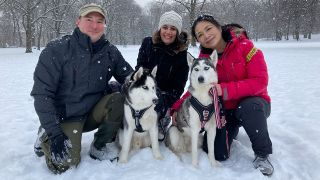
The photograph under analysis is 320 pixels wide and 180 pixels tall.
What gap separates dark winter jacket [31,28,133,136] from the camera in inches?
122

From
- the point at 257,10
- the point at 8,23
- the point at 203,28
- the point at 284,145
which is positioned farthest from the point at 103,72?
the point at 257,10

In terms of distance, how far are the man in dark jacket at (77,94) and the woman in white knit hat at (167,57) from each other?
63cm

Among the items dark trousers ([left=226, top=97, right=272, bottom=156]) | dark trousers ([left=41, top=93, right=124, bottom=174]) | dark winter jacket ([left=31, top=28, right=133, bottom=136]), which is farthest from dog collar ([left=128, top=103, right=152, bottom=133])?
dark trousers ([left=226, top=97, right=272, bottom=156])

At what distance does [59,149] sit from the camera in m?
3.06

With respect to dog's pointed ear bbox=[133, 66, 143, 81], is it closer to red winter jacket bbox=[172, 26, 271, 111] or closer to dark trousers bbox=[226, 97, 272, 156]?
red winter jacket bbox=[172, 26, 271, 111]

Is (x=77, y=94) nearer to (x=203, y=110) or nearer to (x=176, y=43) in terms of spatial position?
(x=203, y=110)

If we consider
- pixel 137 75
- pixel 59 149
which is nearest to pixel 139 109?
pixel 137 75

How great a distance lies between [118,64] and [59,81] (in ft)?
2.62

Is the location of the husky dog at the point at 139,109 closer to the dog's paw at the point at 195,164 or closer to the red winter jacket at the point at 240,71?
the dog's paw at the point at 195,164

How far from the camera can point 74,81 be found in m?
3.36

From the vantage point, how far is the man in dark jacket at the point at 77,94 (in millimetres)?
3107

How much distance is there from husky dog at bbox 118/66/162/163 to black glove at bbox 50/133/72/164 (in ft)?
2.14

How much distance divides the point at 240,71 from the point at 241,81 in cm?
21

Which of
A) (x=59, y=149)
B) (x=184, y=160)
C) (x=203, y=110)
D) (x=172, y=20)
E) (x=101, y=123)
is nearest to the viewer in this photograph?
(x=59, y=149)
